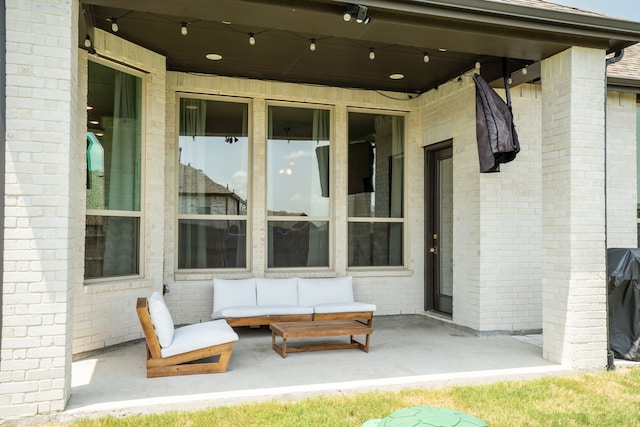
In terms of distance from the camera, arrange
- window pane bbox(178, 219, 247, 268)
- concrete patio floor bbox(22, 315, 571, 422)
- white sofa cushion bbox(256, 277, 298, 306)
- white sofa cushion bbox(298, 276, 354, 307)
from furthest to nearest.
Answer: window pane bbox(178, 219, 247, 268) < white sofa cushion bbox(298, 276, 354, 307) < white sofa cushion bbox(256, 277, 298, 306) < concrete patio floor bbox(22, 315, 571, 422)

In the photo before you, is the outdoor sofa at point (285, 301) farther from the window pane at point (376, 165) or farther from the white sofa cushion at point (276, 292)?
the window pane at point (376, 165)

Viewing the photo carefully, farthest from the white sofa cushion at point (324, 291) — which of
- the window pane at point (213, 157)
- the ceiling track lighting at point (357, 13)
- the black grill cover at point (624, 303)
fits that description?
the ceiling track lighting at point (357, 13)

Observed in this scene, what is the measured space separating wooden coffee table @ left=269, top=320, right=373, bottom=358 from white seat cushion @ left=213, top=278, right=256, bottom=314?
1.06m

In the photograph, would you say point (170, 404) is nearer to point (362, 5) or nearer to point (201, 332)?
point (201, 332)

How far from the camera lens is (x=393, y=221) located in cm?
840

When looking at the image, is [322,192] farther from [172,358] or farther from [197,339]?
[172,358]

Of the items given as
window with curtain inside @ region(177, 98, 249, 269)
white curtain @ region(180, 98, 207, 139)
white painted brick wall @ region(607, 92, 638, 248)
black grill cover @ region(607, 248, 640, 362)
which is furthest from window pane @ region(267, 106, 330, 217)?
white painted brick wall @ region(607, 92, 638, 248)

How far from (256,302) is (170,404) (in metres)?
2.97

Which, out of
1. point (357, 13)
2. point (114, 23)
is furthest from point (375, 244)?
point (114, 23)

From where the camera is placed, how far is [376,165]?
843 cm

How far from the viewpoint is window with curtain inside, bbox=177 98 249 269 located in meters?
7.46

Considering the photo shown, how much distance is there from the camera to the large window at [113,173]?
5.97 metres

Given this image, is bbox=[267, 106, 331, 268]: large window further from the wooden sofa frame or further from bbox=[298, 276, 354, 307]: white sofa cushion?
the wooden sofa frame

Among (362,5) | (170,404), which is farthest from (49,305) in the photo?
(362,5)
